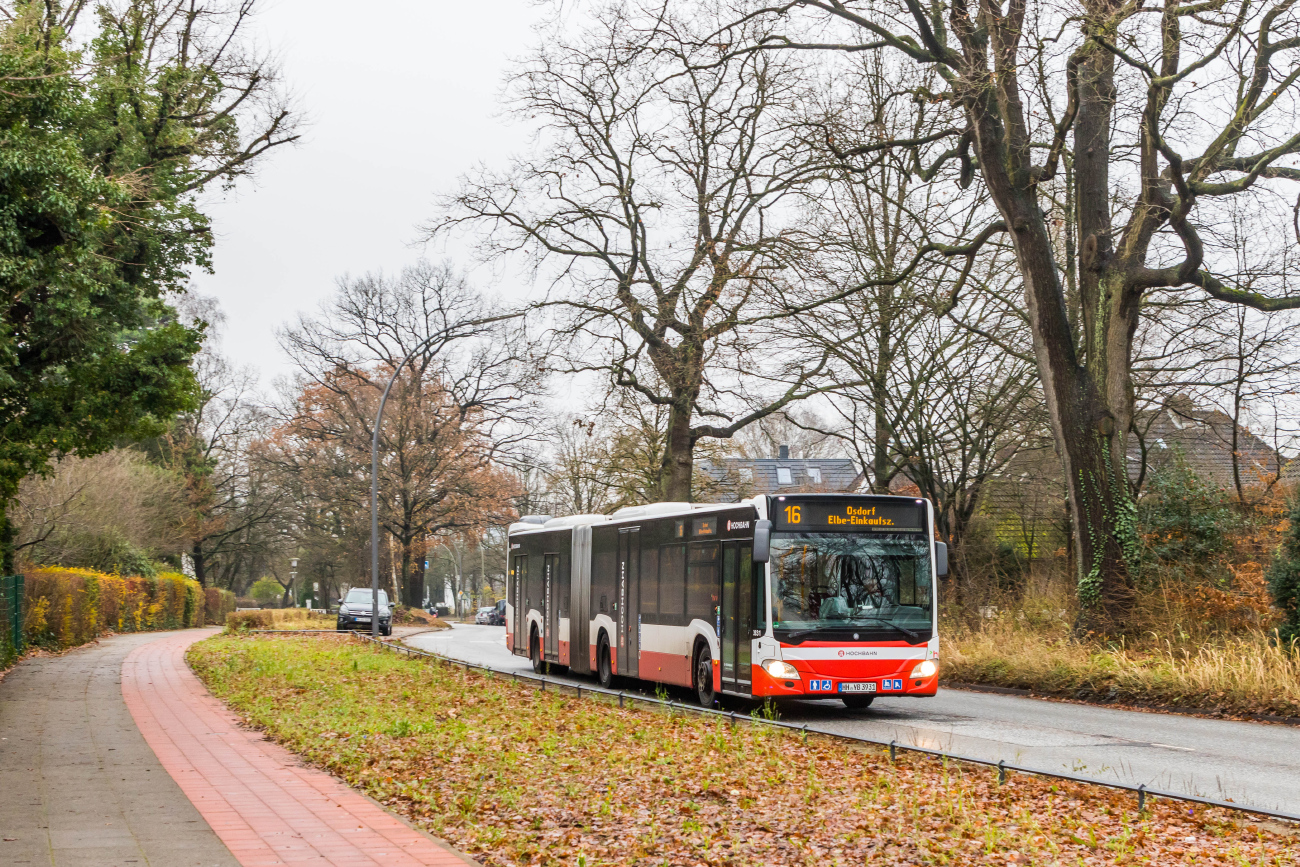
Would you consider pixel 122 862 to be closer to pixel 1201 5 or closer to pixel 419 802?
pixel 419 802

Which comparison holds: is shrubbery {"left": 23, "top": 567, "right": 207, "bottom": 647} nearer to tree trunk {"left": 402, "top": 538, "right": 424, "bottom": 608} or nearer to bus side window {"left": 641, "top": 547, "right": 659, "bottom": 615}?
tree trunk {"left": 402, "top": 538, "right": 424, "bottom": 608}

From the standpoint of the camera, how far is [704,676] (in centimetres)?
1652

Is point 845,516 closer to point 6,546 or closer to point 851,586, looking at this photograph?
point 851,586

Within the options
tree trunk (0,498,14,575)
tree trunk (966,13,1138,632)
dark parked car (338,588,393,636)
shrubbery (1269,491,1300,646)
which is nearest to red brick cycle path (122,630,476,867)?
tree trunk (0,498,14,575)

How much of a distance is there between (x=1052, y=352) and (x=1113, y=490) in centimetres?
232

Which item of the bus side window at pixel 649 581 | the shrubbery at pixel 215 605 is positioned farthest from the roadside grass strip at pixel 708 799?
the shrubbery at pixel 215 605

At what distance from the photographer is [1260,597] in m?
18.2

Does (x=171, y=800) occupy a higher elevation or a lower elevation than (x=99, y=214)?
lower

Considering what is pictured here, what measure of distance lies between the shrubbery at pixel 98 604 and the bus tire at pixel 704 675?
56.5 ft

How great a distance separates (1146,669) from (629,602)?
7.21 meters

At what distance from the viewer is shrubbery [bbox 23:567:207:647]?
92.6 feet

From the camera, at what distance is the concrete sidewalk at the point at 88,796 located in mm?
7098

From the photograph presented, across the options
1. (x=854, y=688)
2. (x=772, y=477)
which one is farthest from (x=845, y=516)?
(x=772, y=477)

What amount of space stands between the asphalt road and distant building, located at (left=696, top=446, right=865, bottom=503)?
12.9 meters
